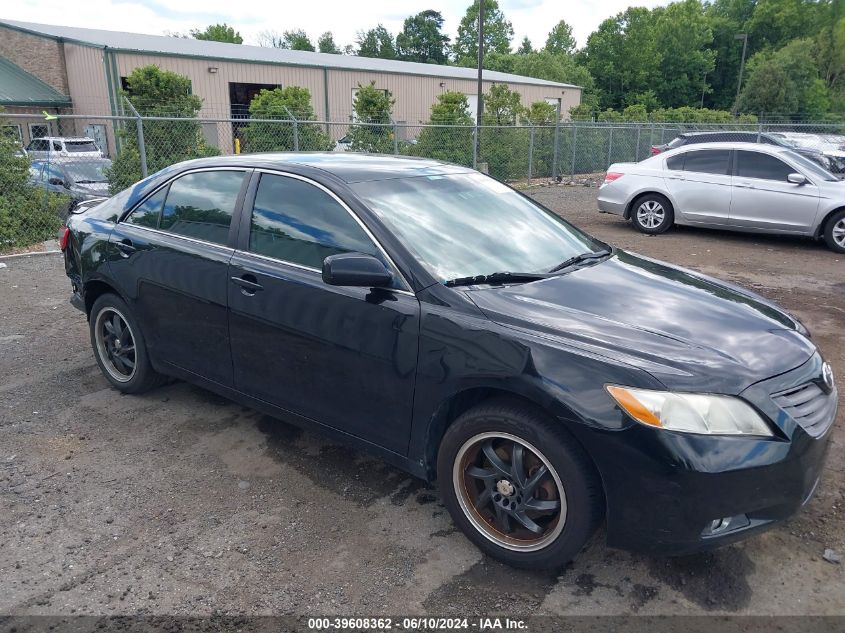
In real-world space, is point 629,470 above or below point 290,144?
below

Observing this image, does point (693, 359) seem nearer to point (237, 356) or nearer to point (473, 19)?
point (237, 356)

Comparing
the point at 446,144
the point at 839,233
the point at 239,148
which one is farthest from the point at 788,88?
the point at 239,148

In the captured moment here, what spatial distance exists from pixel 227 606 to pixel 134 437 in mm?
1798

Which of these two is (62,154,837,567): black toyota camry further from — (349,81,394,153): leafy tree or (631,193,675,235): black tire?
(349,81,394,153): leafy tree

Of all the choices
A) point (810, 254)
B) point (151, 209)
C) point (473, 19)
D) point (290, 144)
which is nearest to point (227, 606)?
point (151, 209)

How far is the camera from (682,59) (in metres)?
72.9

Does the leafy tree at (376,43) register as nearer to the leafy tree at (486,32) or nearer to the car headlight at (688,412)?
the leafy tree at (486,32)

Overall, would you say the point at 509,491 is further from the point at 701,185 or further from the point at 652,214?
the point at 652,214

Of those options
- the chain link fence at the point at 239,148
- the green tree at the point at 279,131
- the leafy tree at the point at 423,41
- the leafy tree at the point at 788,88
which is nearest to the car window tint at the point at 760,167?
the chain link fence at the point at 239,148

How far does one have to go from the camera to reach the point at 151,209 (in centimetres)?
428

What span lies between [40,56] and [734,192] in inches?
1215

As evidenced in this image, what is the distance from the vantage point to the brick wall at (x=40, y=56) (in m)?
28.9

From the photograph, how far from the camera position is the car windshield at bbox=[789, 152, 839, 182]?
990 cm

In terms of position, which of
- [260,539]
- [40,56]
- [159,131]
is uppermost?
[40,56]
